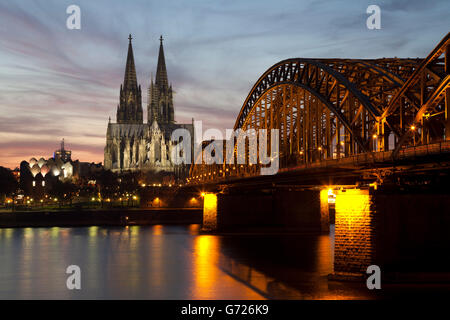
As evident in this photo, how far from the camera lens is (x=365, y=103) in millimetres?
40656

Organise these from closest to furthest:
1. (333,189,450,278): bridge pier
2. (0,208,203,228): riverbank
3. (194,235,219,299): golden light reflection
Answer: (333,189,450,278): bridge pier, (194,235,219,299): golden light reflection, (0,208,203,228): riverbank

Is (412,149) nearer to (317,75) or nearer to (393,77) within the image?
(393,77)

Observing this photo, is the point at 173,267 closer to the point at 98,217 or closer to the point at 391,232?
the point at 391,232

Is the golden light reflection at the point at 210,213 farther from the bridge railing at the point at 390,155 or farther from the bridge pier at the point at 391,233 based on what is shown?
the bridge pier at the point at 391,233

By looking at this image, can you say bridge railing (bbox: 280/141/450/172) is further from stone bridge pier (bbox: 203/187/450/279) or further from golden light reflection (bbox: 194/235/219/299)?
golden light reflection (bbox: 194/235/219/299)

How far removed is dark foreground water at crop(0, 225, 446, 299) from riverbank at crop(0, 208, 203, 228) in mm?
19634

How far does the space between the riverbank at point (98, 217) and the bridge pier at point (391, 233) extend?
77.6m

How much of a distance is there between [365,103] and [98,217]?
77821mm

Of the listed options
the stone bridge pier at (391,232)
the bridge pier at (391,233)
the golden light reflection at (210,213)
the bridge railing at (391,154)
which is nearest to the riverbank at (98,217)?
the golden light reflection at (210,213)

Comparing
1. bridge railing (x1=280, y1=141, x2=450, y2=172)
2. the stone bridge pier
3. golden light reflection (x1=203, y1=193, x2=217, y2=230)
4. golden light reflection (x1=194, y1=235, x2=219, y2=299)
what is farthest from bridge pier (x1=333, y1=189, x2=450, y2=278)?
golden light reflection (x1=203, y1=193, x2=217, y2=230)

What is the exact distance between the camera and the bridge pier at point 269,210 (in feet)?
260

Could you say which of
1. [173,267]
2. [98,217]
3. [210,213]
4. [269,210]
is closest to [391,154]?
[173,267]

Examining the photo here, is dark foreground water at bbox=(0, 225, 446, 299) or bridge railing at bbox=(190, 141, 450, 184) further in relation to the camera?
dark foreground water at bbox=(0, 225, 446, 299)

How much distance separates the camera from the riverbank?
10331cm
